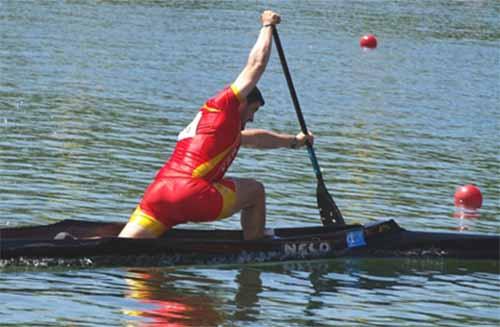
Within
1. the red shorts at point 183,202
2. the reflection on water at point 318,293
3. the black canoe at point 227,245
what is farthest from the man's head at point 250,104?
the reflection on water at point 318,293

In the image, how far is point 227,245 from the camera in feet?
44.7

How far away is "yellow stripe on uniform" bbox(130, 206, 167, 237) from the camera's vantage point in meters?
13.4

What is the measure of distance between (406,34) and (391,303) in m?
31.6

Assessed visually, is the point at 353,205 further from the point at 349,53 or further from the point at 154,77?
the point at 349,53

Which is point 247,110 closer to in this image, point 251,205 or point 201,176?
point 201,176

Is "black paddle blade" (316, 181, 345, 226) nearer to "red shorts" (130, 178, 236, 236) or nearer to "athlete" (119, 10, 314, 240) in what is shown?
"athlete" (119, 10, 314, 240)

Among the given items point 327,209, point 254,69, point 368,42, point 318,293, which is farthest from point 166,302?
point 368,42

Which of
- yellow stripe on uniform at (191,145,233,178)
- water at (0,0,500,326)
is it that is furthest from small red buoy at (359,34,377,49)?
yellow stripe on uniform at (191,145,233,178)

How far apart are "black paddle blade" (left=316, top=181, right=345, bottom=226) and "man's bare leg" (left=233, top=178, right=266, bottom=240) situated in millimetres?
1521

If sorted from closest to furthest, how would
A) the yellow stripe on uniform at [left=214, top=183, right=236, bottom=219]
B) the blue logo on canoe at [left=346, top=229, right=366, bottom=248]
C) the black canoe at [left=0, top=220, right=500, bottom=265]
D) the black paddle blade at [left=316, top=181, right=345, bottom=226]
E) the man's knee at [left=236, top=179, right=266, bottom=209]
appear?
1. the black canoe at [left=0, top=220, right=500, bottom=265]
2. the yellow stripe on uniform at [left=214, top=183, right=236, bottom=219]
3. the man's knee at [left=236, top=179, right=266, bottom=209]
4. the blue logo on canoe at [left=346, top=229, right=366, bottom=248]
5. the black paddle blade at [left=316, top=181, right=345, bottom=226]

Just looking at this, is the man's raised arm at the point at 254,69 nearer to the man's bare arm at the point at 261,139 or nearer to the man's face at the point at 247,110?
the man's face at the point at 247,110

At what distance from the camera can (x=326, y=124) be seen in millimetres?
23906

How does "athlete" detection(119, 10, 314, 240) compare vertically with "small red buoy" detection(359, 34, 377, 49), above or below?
below

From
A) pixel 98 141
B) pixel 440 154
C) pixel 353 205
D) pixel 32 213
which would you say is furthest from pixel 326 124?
pixel 32 213
